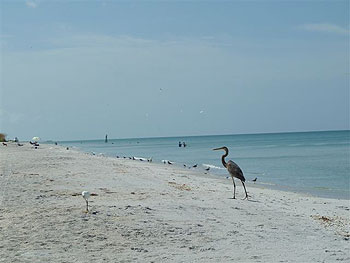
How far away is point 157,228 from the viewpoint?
32.8ft

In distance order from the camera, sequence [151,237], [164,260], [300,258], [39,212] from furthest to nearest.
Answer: [39,212]
[151,237]
[300,258]
[164,260]

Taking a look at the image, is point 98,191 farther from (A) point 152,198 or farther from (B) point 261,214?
(B) point 261,214

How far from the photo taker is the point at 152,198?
44.3ft

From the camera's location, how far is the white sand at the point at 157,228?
865 centimetres

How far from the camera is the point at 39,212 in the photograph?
36.0 ft

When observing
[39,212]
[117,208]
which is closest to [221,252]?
[117,208]

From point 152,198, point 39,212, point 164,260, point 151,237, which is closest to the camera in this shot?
point 164,260

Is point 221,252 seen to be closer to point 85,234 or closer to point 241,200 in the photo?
point 85,234

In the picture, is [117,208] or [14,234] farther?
[117,208]

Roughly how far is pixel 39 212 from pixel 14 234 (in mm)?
1640

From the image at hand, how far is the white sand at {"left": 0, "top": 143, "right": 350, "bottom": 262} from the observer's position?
8.65m

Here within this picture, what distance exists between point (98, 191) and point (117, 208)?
3.20 m

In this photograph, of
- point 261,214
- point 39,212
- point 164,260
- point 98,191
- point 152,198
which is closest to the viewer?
point 164,260

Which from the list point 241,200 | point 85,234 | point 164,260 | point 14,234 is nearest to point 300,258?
point 164,260
